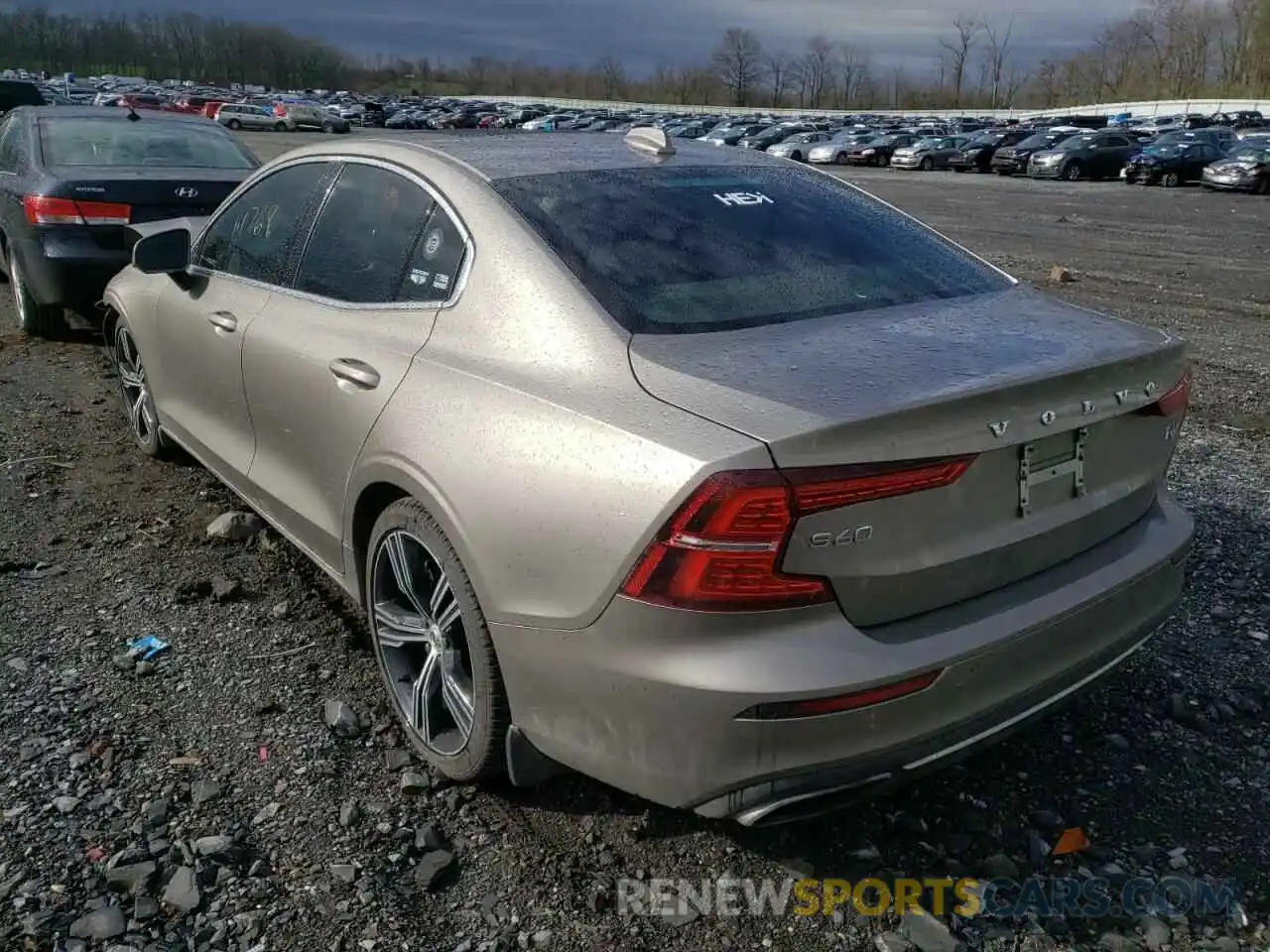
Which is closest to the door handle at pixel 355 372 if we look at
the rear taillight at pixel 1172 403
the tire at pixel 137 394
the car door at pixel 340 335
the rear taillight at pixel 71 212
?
the car door at pixel 340 335

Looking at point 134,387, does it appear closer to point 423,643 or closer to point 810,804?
point 423,643

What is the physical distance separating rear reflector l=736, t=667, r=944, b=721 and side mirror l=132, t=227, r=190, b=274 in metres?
3.30

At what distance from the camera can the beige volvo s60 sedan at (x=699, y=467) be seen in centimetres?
212

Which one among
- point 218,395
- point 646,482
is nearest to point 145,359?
point 218,395

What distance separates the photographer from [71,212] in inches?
275

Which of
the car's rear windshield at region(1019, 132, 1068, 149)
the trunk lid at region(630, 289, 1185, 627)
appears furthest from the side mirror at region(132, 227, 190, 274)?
the car's rear windshield at region(1019, 132, 1068, 149)

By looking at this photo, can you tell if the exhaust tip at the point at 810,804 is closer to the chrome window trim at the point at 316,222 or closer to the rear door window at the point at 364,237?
the chrome window trim at the point at 316,222

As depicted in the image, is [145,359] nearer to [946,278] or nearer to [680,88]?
[946,278]

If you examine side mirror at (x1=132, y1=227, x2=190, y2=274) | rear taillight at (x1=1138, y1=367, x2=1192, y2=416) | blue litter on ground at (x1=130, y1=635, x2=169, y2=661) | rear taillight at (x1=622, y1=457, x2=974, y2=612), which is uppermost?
side mirror at (x1=132, y1=227, x2=190, y2=274)

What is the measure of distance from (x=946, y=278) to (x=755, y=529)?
1.49 meters

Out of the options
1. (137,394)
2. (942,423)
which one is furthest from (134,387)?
(942,423)

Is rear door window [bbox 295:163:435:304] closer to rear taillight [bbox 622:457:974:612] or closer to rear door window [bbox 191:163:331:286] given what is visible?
rear door window [bbox 191:163:331:286]

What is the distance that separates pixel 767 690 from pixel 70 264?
6.59 metres

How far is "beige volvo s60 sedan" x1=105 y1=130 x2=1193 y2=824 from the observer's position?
2.12 meters
